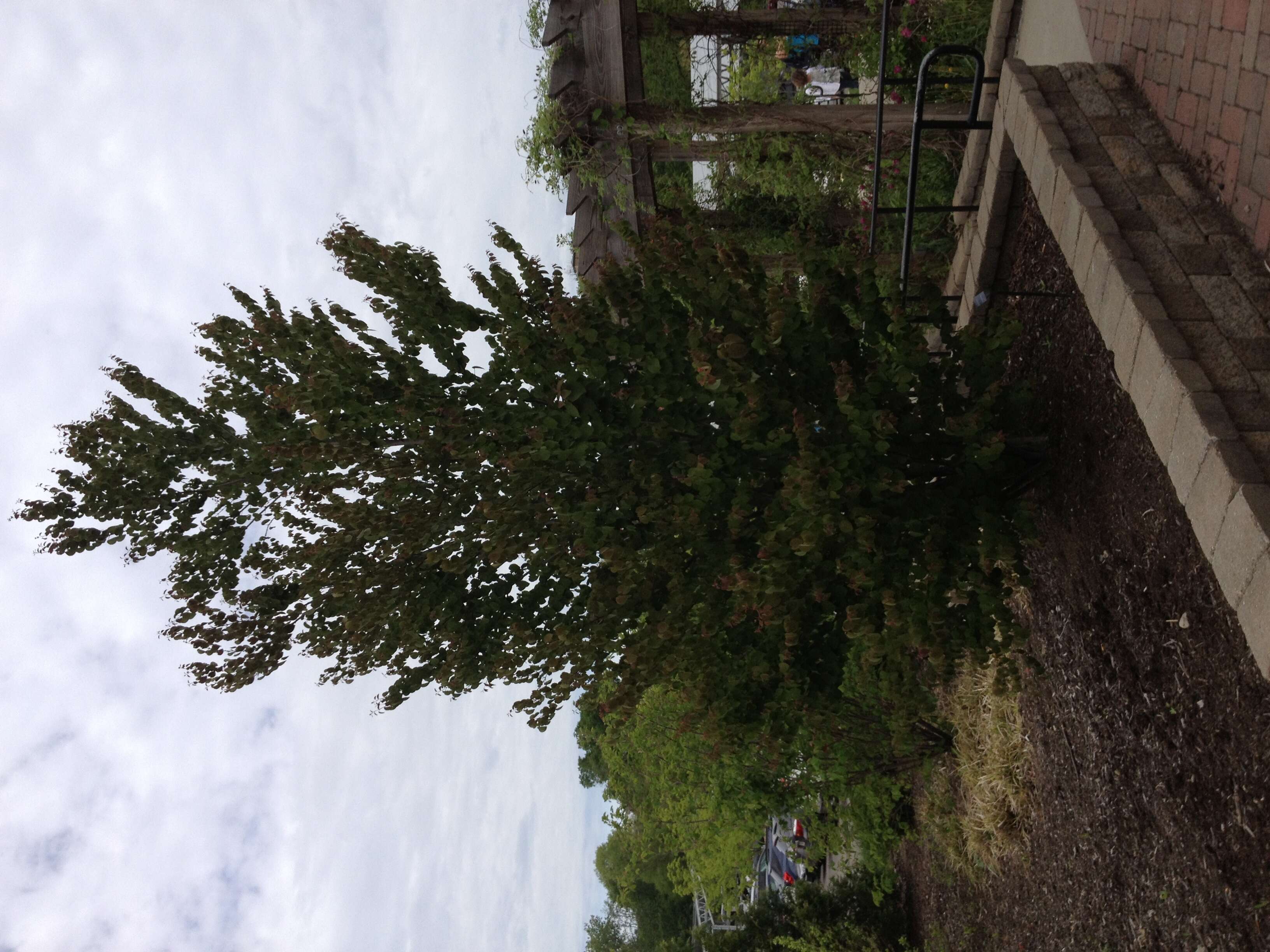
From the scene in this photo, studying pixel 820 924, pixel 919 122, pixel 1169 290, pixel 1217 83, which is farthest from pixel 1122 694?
pixel 820 924

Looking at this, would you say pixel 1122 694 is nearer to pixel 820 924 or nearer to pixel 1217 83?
pixel 1217 83

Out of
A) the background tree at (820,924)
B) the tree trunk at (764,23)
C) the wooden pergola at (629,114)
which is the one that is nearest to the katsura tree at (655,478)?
the wooden pergola at (629,114)

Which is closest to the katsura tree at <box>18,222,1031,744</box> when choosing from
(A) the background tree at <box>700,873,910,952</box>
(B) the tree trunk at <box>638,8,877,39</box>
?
(B) the tree trunk at <box>638,8,877,39</box>

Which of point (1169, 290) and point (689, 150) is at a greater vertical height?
point (1169, 290)

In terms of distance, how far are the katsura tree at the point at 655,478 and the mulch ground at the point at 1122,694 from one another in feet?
1.77

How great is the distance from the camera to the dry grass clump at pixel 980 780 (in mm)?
7777

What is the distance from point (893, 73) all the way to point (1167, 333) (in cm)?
689

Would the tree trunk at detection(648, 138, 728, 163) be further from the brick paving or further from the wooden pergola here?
the brick paving

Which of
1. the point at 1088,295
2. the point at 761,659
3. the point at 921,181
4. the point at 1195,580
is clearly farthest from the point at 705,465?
the point at 921,181

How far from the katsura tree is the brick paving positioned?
4.59ft

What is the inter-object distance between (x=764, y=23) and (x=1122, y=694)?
844 cm

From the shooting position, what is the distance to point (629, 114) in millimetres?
9094

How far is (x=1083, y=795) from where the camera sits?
636 cm

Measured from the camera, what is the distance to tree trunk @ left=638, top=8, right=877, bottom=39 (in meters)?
10.0
